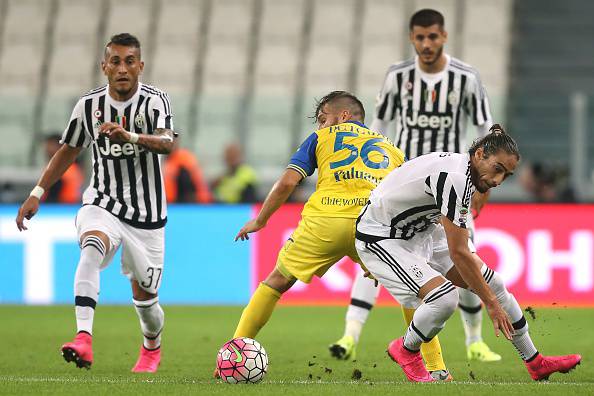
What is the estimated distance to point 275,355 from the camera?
8.33m

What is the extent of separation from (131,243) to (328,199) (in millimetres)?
1244

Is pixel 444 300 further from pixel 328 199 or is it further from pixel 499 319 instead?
pixel 328 199

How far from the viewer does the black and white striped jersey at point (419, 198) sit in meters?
5.80

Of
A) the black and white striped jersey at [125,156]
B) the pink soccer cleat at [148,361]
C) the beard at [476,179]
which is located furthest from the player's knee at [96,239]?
the beard at [476,179]

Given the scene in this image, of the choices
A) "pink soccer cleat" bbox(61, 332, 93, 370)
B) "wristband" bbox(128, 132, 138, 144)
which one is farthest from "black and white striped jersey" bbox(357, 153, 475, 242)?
"pink soccer cleat" bbox(61, 332, 93, 370)

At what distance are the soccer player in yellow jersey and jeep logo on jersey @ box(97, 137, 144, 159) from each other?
3.36ft

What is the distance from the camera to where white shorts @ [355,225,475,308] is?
20.3 ft

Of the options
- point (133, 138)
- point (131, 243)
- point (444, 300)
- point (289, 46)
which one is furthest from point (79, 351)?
point (289, 46)

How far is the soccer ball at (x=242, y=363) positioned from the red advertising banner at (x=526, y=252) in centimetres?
632

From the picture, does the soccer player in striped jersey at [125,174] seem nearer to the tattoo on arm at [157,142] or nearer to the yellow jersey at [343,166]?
the tattoo on arm at [157,142]

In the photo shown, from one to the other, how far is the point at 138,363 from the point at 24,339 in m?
2.49

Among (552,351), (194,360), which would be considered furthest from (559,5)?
(194,360)

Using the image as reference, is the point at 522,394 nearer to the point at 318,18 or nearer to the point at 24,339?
the point at 24,339

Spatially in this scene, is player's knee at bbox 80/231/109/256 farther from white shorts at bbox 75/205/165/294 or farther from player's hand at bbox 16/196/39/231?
player's hand at bbox 16/196/39/231
